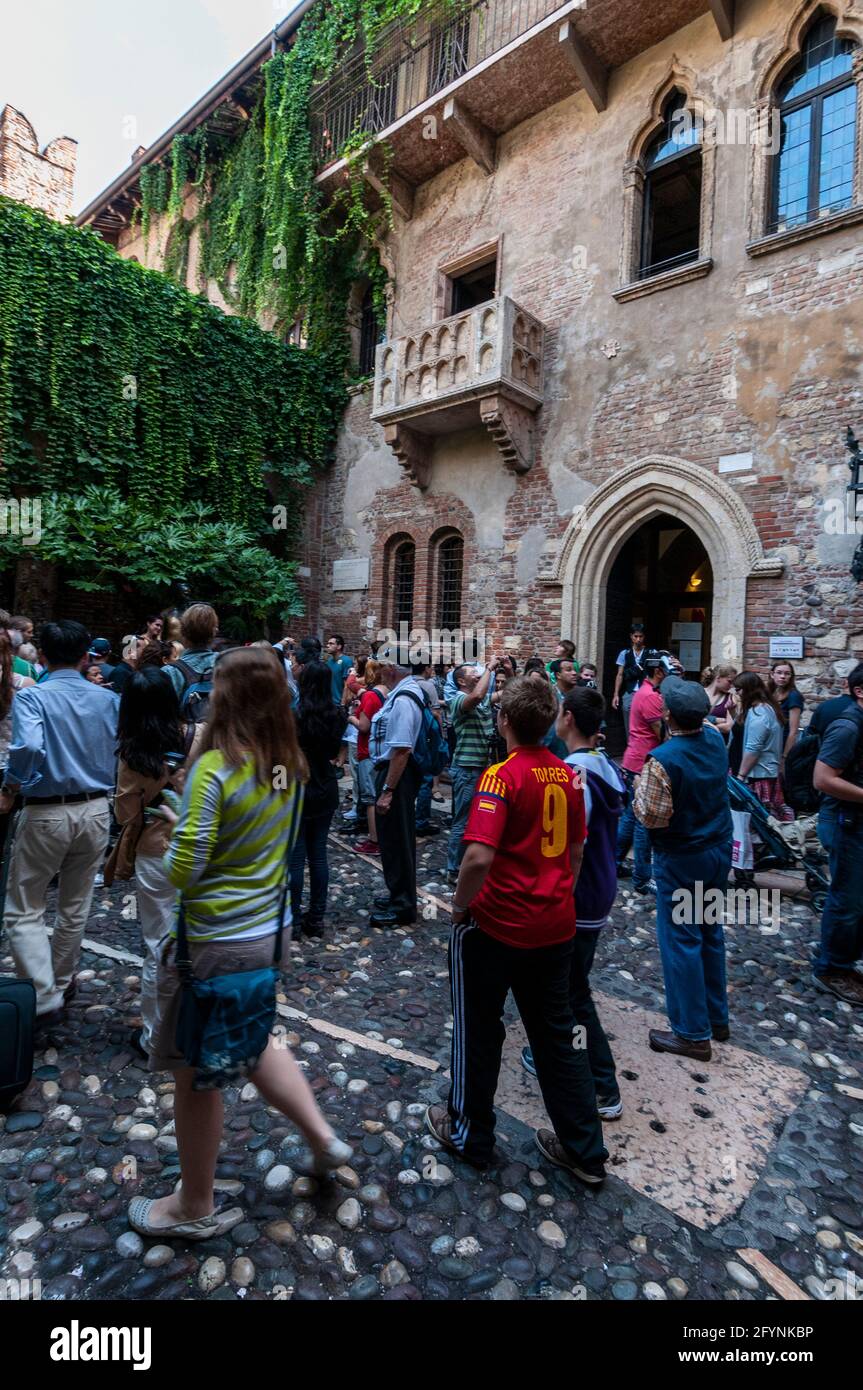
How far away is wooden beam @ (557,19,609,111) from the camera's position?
10273 mm

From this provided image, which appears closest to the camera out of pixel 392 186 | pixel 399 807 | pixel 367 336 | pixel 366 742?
pixel 399 807

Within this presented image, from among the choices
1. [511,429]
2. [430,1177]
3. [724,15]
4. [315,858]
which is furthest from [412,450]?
[430,1177]

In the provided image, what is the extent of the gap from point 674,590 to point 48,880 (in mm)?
11915

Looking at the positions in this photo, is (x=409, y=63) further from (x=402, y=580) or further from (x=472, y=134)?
(x=402, y=580)

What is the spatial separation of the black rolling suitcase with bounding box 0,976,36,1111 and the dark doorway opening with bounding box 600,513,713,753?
1070cm

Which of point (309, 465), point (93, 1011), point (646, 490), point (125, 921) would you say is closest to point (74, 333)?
point (309, 465)

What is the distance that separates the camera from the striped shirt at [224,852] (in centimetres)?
210

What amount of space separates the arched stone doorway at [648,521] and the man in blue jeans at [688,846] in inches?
244

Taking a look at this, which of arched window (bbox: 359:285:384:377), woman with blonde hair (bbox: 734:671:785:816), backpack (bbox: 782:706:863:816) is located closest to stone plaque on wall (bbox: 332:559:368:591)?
arched window (bbox: 359:285:384:377)

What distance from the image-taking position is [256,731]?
2.22 meters

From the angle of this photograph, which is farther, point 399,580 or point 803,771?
point 399,580

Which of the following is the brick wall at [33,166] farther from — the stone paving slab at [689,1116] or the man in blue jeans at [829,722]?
the stone paving slab at [689,1116]

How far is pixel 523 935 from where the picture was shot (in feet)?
8.27

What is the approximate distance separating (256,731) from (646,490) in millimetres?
9252
